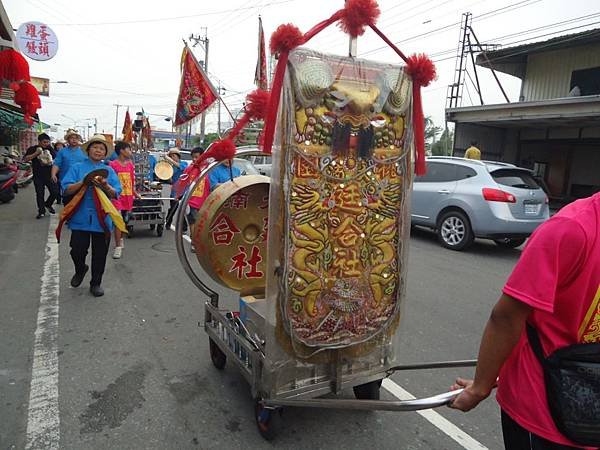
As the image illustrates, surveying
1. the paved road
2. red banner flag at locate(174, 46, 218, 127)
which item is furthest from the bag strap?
red banner flag at locate(174, 46, 218, 127)

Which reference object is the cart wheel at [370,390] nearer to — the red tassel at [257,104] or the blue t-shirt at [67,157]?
the red tassel at [257,104]

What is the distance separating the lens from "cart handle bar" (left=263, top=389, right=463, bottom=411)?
1.68 m

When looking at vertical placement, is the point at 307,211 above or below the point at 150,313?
above

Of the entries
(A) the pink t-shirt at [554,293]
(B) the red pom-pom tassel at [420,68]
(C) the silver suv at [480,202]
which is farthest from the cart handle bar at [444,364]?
(C) the silver suv at [480,202]

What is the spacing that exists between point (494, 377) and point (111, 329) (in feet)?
11.1

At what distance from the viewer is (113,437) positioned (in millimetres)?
2420

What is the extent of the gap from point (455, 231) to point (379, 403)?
6.43 metres

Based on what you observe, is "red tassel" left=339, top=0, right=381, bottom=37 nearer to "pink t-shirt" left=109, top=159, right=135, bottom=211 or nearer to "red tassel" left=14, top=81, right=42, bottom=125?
"pink t-shirt" left=109, top=159, right=135, bottom=211

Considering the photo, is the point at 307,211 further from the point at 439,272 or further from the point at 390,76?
the point at 439,272

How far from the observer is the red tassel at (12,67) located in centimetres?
698

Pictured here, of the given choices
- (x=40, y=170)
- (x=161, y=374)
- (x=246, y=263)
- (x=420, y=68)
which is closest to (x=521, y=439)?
(x=420, y=68)

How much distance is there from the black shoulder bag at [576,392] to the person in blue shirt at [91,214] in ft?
14.3

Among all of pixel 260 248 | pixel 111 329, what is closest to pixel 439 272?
pixel 260 248

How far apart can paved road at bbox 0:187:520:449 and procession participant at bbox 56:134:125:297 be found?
0.47 metres
